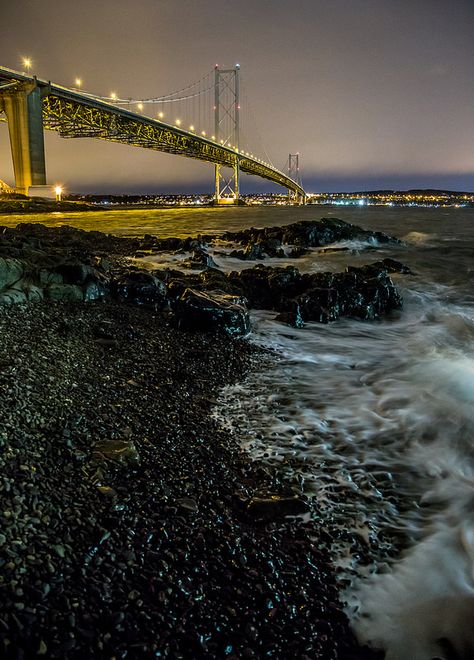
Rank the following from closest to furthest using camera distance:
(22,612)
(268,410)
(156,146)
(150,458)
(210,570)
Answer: (22,612), (210,570), (150,458), (268,410), (156,146)

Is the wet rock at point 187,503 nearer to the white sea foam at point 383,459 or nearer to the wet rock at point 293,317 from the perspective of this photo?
the white sea foam at point 383,459

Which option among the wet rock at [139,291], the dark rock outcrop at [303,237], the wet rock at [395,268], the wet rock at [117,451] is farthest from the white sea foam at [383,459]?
the dark rock outcrop at [303,237]

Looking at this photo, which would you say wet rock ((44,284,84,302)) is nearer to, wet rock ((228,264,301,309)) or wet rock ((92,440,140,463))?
wet rock ((228,264,301,309))

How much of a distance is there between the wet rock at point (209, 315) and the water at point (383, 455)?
27cm

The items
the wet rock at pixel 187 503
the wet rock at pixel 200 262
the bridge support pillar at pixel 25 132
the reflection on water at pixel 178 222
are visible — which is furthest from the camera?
the bridge support pillar at pixel 25 132

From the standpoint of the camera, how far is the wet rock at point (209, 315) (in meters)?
3.93

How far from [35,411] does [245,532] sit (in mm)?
1200

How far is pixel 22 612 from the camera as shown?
46.1 inches

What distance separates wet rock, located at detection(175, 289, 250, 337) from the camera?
3934mm

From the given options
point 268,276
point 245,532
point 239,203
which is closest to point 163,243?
point 268,276

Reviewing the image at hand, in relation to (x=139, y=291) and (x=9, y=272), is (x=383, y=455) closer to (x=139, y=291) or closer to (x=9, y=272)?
(x=139, y=291)

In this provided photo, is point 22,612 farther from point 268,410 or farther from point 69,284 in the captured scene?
point 69,284

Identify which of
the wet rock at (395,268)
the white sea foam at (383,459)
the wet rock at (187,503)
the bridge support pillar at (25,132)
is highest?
the bridge support pillar at (25,132)

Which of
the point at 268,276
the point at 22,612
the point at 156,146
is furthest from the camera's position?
the point at 156,146
